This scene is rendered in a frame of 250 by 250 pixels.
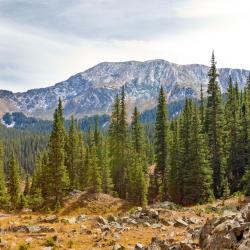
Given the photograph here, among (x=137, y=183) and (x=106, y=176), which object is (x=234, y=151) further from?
(x=106, y=176)

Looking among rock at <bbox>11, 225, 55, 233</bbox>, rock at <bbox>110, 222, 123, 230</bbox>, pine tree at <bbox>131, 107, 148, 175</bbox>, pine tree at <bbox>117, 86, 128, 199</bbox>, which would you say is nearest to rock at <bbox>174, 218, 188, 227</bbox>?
rock at <bbox>110, 222, 123, 230</bbox>

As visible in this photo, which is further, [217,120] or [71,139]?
[71,139]

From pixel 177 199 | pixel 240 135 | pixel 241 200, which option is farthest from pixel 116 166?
pixel 241 200

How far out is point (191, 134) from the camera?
60625 mm

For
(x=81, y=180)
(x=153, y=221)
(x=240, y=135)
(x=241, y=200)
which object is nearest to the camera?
(x=153, y=221)

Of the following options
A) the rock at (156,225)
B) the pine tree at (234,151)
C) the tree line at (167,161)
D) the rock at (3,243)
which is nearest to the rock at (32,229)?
the rock at (3,243)

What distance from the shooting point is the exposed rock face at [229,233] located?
53.1 ft

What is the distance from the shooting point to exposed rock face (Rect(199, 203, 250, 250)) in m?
16.2

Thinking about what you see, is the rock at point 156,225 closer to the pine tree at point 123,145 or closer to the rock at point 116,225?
the rock at point 116,225

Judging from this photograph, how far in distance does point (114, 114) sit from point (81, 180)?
15275mm

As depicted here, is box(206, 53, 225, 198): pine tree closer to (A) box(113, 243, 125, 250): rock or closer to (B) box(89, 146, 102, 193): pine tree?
(B) box(89, 146, 102, 193): pine tree

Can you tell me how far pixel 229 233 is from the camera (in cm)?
1688

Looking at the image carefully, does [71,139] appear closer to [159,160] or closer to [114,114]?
[114,114]

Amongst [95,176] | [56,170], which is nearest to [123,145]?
[95,176]
